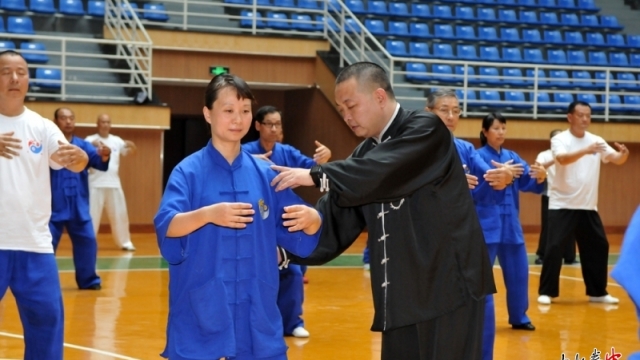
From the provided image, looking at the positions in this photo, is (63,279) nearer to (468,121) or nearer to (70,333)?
(70,333)

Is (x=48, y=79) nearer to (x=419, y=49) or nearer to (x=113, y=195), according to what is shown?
(x=113, y=195)

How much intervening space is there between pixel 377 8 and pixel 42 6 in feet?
23.5

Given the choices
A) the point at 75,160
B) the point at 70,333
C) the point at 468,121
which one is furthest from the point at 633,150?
the point at 75,160

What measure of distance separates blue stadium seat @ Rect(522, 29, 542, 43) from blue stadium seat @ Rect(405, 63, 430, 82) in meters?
2.96

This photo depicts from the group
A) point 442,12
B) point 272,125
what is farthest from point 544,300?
point 442,12

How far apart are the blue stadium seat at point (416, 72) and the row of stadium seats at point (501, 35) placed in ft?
3.19

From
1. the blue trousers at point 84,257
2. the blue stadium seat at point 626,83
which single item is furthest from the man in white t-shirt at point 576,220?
the blue stadium seat at point 626,83

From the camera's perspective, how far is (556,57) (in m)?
20.9

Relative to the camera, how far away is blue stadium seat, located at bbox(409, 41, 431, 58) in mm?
19516

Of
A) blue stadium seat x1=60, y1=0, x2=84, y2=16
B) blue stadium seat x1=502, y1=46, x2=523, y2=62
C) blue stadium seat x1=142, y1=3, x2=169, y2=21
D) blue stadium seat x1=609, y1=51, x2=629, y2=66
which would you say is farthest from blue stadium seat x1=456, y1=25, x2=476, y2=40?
blue stadium seat x1=60, y1=0, x2=84, y2=16

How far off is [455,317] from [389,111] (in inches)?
39.5

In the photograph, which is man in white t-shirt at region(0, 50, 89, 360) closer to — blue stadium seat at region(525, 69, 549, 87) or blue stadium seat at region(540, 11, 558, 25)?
blue stadium seat at region(525, 69, 549, 87)

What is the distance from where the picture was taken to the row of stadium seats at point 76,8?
17.6 metres

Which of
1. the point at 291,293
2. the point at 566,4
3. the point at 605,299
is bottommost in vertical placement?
the point at 605,299
